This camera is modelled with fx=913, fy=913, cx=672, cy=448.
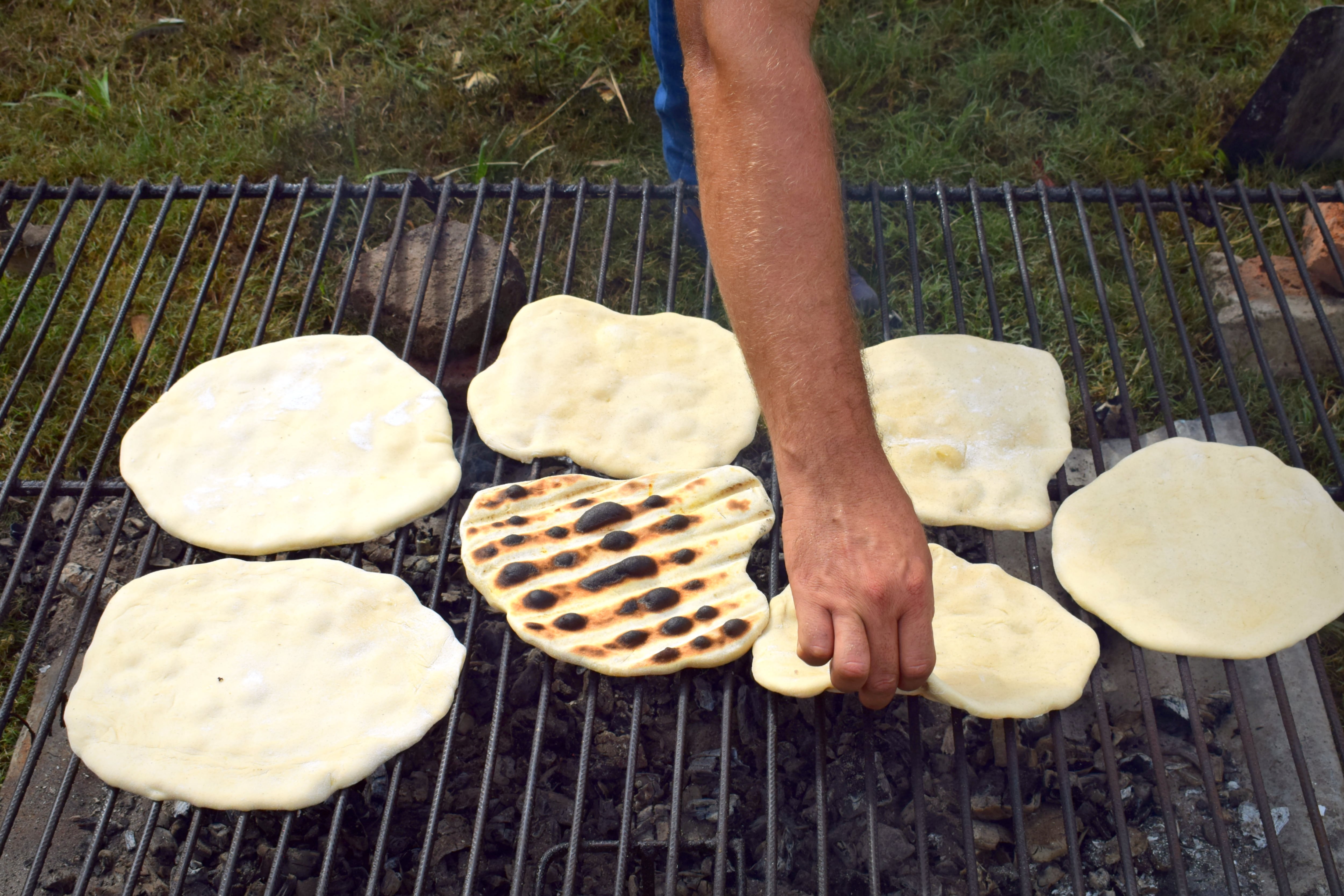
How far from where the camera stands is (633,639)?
1.84 meters

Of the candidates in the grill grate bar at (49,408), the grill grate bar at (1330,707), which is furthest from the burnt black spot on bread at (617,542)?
the grill grate bar at (1330,707)

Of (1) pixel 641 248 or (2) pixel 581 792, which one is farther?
(1) pixel 641 248

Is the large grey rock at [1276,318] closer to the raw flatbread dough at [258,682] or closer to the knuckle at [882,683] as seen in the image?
the knuckle at [882,683]

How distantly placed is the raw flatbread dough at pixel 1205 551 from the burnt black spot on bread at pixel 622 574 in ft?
2.97

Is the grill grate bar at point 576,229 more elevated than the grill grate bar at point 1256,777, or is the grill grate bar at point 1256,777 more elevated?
the grill grate bar at point 576,229

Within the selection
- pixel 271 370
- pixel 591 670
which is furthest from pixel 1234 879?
pixel 271 370

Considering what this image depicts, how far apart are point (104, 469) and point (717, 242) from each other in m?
2.28

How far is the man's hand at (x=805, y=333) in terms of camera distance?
148 centimetres

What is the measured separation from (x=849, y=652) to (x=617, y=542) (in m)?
0.67

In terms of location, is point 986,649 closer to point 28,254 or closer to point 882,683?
point 882,683

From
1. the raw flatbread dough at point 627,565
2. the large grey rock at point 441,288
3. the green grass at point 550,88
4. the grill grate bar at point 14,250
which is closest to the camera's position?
the raw flatbread dough at point 627,565

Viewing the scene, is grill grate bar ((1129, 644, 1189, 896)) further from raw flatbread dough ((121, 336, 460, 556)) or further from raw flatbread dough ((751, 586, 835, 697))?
raw flatbread dough ((121, 336, 460, 556))

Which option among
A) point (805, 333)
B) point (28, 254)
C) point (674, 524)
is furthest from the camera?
point (28, 254)

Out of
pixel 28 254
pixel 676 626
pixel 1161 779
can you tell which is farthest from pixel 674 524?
pixel 28 254
